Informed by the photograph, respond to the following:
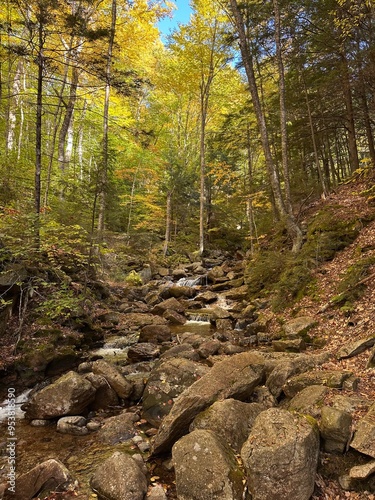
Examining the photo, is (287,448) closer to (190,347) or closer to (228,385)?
(228,385)

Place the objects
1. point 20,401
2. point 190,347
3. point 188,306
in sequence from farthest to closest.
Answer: point 188,306
point 190,347
point 20,401

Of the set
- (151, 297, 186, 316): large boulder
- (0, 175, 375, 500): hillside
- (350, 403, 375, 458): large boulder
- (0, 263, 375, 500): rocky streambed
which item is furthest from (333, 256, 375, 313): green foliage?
(151, 297, 186, 316): large boulder

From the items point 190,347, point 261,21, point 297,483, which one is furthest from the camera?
point 261,21

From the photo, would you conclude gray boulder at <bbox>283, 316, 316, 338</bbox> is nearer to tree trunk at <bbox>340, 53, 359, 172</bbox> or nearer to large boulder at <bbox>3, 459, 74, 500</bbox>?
large boulder at <bbox>3, 459, 74, 500</bbox>

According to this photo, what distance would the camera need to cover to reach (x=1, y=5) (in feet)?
39.5

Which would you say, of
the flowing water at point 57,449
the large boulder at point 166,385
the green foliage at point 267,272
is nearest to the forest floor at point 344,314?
the green foliage at point 267,272

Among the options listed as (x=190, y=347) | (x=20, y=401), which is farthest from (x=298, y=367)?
(x=20, y=401)

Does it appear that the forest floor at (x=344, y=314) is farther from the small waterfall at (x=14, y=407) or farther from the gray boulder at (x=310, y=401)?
the small waterfall at (x=14, y=407)

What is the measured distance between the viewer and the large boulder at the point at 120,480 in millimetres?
3535

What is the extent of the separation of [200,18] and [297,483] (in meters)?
25.7

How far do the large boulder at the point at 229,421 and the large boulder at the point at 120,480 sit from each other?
36.1 inches

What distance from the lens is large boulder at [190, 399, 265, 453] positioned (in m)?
4.00

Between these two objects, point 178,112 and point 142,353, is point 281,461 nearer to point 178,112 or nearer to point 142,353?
point 142,353

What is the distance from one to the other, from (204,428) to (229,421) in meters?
0.34
